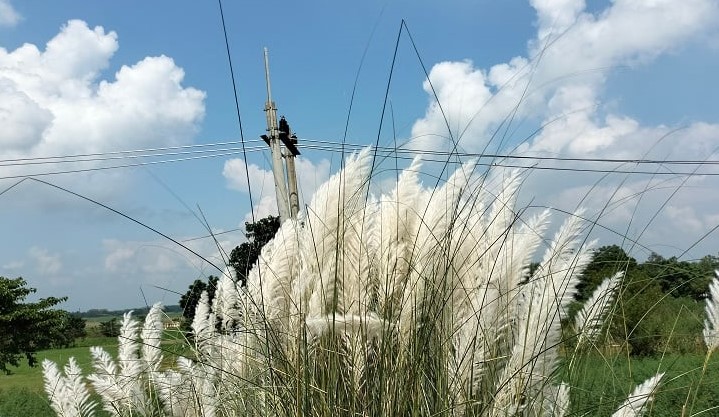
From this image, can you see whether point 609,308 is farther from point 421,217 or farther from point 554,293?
point 421,217

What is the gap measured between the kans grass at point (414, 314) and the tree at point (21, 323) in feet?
61.8

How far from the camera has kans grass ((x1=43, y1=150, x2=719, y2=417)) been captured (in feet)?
6.18

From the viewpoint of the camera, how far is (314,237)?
2.25m

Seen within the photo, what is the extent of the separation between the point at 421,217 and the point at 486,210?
0.25 meters

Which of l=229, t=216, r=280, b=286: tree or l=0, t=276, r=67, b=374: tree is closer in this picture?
l=229, t=216, r=280, b=286: tree

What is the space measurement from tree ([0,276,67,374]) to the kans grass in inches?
742

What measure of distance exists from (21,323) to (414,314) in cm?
2112

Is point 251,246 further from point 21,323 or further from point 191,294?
point 21,323

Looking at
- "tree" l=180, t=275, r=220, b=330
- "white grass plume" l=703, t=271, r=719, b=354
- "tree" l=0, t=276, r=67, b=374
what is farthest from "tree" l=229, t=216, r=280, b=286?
"tree" l=0, t=276, r=67, b=374

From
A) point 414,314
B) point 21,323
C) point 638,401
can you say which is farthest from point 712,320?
point 21,323

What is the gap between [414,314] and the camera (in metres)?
1.99

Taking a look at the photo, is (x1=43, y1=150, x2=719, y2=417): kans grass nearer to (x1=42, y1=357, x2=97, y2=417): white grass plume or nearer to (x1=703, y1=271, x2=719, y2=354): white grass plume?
(x1=703, y1=271, x2=719, y2=354): white grass plume

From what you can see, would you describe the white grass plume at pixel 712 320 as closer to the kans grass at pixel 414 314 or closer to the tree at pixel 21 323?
the kans grass at pixel 414 314

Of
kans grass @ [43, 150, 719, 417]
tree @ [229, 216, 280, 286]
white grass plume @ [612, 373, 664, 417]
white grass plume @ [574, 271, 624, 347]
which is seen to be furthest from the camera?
tree @ [229, 216, 280, 286]
